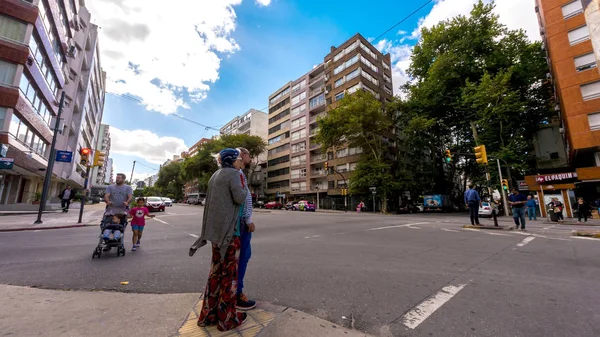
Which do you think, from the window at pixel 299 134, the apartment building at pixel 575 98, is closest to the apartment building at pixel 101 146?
the window at pixel 299 134

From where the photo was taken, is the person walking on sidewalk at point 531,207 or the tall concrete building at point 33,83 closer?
the tall concrete building at point 33,83

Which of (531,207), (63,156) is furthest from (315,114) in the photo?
(63,156)

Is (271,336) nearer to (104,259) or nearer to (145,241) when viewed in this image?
(104,259)

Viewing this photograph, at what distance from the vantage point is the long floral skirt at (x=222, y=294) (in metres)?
2.28

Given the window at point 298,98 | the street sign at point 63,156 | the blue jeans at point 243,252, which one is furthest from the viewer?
the window at point 298,98

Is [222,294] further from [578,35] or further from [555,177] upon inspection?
[578,35]

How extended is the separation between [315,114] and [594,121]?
37940mm

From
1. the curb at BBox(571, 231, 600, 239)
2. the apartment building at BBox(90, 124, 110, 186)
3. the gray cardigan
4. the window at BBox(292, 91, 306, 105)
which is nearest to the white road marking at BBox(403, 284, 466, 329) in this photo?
the gray cardigan

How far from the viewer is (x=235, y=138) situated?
5241 cm

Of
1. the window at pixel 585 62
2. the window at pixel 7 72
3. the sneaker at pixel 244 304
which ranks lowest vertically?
the sneaker at pixel 244 304

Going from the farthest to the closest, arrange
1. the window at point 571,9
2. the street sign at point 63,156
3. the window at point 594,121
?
the window at point 571,9
the window at point 594,121
the street sign at point 63,156

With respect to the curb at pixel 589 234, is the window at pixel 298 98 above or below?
above

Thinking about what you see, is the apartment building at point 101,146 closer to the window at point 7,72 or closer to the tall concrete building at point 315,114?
the tall concrete building at point 315,114

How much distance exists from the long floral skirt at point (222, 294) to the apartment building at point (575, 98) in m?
29.3
